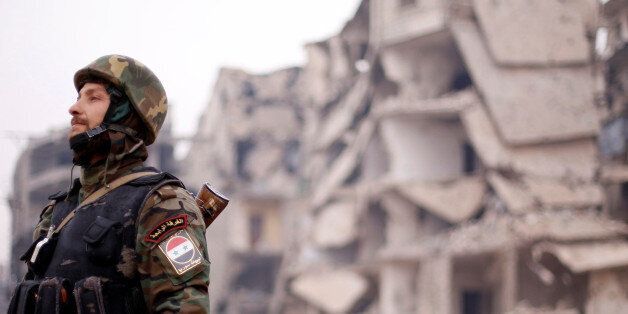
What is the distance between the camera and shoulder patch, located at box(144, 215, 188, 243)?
10.0 feet

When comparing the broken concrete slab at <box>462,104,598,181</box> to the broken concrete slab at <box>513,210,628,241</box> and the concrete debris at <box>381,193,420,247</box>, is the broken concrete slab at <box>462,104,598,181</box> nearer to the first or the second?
the broken concrete slab at <box>513,210,628,241</box>

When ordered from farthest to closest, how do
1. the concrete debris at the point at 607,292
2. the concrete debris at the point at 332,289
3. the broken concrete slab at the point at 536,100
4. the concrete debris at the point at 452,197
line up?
the concrete debris at the point at 332,289
the concrete debris at the point at 452,197
the broken concrete slab at the point at 536,100
the concrete debris at the point at 607,292

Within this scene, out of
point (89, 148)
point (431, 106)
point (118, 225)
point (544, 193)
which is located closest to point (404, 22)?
point (431, 106)

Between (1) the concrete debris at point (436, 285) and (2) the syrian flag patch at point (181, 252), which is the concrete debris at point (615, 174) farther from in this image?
(2) the syrian flag patch at point (181, 252)

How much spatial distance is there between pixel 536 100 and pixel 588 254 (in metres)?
6.72

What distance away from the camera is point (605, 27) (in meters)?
28.7

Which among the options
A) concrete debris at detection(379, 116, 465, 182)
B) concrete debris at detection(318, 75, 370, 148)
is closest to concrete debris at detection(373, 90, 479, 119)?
concrete debris at detection(379, 116, 465, 182)

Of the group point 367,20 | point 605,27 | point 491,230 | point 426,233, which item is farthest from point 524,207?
point 367,20

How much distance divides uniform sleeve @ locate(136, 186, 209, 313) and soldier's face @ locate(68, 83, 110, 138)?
0.43m

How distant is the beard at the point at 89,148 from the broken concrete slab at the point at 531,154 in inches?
978

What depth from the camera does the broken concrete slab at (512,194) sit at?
25388 millimetres

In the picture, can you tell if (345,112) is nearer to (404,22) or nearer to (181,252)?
(404,22)

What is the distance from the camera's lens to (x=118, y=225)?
10.2ft

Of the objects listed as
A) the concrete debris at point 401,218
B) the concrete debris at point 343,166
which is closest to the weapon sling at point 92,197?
the concrete debris at point 401,218
